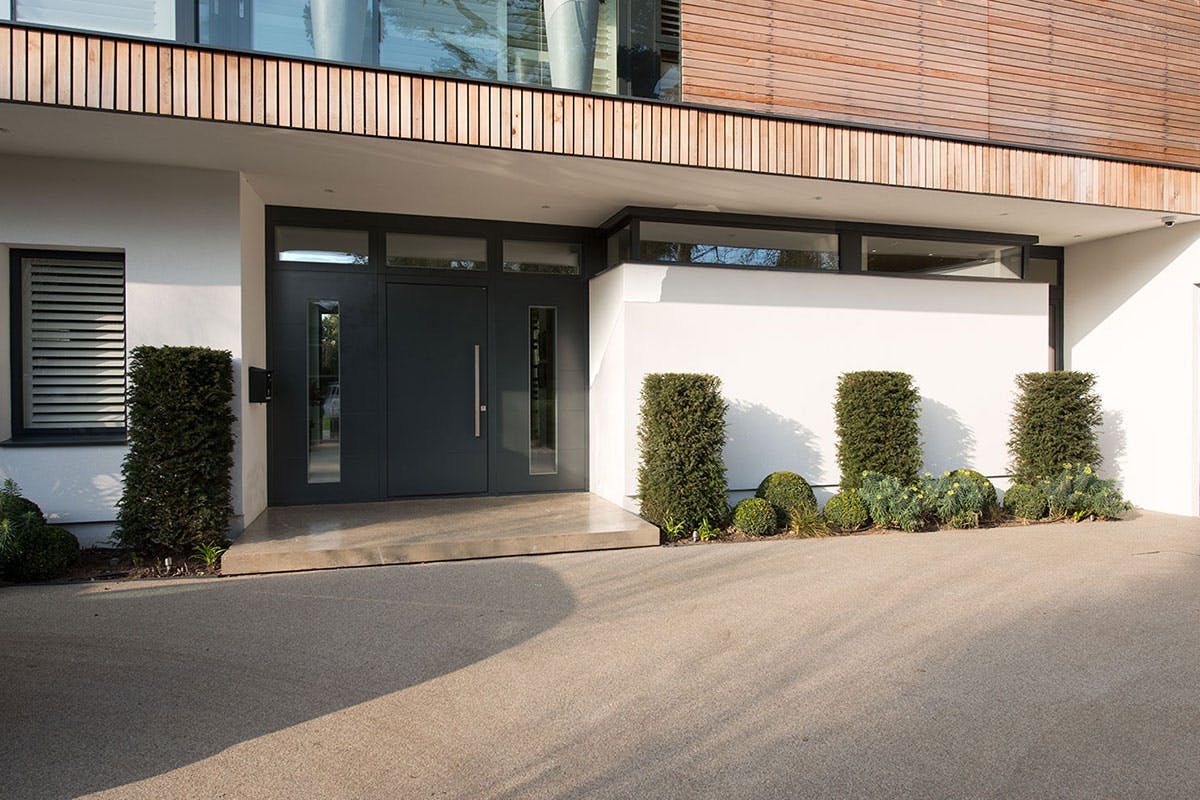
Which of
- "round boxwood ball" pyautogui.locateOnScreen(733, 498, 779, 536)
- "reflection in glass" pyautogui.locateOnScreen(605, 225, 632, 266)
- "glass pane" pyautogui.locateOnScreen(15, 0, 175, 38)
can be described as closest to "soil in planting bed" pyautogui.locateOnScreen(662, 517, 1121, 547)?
"round boxwood ball" pyautogui.locateOnScreen(733, 498, 779, 536)

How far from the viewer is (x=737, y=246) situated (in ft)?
27.6

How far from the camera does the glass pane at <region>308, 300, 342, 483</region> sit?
8.09 metres

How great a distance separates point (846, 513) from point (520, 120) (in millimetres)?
Answer: 4799

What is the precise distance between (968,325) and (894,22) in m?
3.62

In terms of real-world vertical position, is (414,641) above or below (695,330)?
below

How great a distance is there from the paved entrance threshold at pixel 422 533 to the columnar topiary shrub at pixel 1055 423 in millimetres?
4834

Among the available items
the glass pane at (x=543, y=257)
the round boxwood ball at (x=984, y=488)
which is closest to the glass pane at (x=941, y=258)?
the round boxwood ball at (x=984, y=488)

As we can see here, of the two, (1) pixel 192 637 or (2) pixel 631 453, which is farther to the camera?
(2) pixel 631 453

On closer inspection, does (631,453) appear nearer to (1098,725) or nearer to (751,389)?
(751,389)

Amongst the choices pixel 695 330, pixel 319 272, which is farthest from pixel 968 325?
pixel 319 272

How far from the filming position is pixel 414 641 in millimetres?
4438

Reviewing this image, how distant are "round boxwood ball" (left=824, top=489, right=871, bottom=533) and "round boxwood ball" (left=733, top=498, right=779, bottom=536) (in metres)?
0.64

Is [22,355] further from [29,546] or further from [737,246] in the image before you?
[737,246]

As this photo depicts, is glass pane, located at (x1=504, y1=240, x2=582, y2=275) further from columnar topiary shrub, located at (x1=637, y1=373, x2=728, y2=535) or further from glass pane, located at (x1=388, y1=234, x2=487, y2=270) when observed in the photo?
columnar topiary shrub, located at (x1=637, y1=373, x2=728, y2=535)
